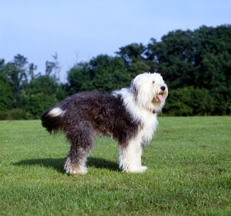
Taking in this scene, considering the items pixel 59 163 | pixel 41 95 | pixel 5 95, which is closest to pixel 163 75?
pixel 41 95

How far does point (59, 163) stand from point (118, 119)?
7.20 ft

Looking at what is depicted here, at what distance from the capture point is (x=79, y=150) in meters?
8.02

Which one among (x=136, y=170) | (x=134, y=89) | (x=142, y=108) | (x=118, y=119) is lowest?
(x=136, y=170)

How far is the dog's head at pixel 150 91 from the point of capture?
320 inches

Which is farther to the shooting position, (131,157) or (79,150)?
(131,157)

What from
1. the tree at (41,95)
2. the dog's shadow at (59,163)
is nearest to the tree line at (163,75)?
the tree at (41,95)

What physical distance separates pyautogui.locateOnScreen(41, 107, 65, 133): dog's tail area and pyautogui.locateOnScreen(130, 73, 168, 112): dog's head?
57.7 inches

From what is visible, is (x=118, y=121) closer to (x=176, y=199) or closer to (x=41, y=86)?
(x=176, y=199)

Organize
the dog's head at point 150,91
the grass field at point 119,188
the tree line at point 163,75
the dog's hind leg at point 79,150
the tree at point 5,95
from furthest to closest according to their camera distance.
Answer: the tree at point 5,95 → the tree line at point 163,75 → the dog's head at point 150,91 → the dog's hind leg at point 79,150 → the grass field at point 119,188

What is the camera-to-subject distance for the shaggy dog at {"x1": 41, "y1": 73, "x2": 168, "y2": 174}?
8.06m

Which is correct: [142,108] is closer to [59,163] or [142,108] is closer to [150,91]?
[150,91]

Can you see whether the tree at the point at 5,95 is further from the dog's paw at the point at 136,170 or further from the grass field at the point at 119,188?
the dog's paw at the point at 136,170

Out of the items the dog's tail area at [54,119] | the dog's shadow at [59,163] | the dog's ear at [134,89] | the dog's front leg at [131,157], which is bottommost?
the dog's shadow at [59,163]

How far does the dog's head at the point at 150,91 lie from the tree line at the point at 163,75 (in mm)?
43497
